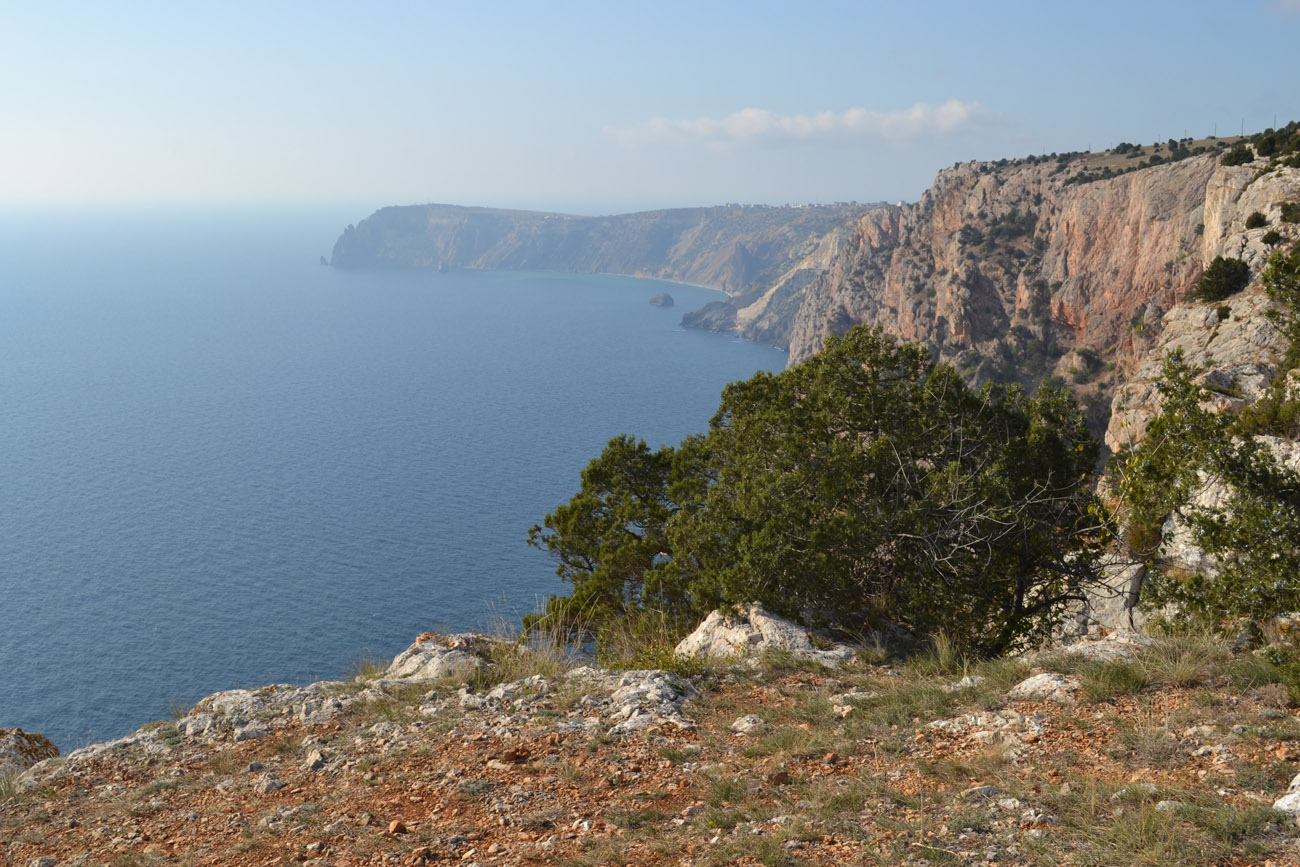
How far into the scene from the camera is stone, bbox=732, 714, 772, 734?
923 cm

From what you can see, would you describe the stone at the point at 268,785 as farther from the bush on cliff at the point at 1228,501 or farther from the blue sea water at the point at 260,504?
the bush on cliff at the point at 1228,501

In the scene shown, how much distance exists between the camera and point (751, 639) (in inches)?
516

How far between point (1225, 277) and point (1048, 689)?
152 ft

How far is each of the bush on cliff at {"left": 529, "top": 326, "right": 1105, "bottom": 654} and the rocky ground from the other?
2636 mm

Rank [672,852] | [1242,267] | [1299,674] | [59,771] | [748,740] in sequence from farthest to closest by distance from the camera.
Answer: [1242,267] → [59,771] → [748,740] → [1299,674] → [672,852]

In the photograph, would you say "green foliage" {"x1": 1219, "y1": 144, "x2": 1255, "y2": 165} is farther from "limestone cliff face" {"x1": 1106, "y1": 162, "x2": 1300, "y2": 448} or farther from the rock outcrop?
the rock outcrop

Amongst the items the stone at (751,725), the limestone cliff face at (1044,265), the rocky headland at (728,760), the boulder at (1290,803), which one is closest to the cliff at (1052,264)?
the limestone cliff face at (1044,265)

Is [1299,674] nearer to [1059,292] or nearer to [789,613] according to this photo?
[789,613]

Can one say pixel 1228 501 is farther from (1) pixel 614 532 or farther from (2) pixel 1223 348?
(2) pixel 1223 348

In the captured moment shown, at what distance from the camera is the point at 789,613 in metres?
14.0

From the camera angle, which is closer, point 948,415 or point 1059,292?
point 948,415

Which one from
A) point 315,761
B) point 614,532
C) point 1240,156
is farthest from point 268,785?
point 1240,156

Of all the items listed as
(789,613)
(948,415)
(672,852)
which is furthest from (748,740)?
(948,415)

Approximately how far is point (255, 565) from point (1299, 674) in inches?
3274
